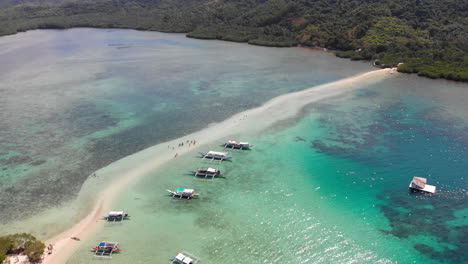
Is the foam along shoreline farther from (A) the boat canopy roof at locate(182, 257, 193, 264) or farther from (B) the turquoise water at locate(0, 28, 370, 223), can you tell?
(A) the boat canopy roof at locate(182, 257, 193, 264)

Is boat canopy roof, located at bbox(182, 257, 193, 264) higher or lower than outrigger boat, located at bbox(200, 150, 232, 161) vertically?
lower

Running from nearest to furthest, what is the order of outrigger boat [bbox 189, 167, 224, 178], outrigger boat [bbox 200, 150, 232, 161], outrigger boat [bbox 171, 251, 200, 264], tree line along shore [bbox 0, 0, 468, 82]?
outrigger boat [bbox 171, 251, 200, 264] < outrigger boat [bbox 189, 167, 224, 178] < outrigger boat [bbox 200, 150, 232, 161] < tree line along shore [bbox 0, 0, 468, 82]

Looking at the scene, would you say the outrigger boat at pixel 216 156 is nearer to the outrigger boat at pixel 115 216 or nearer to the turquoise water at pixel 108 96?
the turquoise water at pixel 108 96

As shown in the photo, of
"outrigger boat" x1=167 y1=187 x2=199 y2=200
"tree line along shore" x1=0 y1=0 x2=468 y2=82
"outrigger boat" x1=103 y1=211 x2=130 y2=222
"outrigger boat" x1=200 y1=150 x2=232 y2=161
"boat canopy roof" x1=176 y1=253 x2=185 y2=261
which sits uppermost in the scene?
"tree line along shore" x1=0 y1=0 x2=468 y2=82

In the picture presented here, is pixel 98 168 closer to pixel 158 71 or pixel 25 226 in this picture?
pixel 25 226

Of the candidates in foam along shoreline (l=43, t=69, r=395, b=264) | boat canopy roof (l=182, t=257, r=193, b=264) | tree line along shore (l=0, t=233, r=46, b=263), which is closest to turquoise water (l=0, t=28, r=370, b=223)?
foam along shoreline (l=43, t=69, r=395, b=264)
